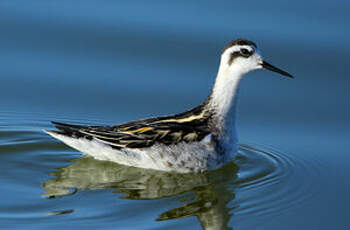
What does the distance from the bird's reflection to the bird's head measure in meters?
1.32

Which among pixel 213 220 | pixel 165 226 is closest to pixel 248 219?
pixel 213 220

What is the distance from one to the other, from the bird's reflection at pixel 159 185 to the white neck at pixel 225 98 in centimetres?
53

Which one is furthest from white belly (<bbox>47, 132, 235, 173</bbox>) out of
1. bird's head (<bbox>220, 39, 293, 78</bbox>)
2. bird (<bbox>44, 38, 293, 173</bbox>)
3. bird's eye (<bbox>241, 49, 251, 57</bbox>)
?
bird's eye (<bbox>241, 49, 251, 57</bbox>)

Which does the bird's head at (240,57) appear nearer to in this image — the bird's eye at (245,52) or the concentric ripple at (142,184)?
the bird's eye at (245,52)

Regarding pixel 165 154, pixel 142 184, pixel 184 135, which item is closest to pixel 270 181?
pixel 184 135

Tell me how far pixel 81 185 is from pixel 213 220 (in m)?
1.73

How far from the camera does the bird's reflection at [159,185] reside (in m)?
8.01

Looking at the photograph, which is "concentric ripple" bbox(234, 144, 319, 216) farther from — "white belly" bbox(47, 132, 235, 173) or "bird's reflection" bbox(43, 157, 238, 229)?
"white belly" bbox(47, 132, 235, 173)

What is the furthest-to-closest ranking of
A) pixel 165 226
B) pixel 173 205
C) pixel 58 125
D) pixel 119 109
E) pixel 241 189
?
pixel 119 109
pixel 58 125
pixel 241 189
pixel 173 205
pixel 165 226

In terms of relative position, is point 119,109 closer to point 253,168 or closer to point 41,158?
point 41,158

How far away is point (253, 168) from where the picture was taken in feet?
30.7

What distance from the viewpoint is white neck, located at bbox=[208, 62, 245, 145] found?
30.2ft

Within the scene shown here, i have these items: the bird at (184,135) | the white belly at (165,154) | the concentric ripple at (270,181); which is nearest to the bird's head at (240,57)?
the bird at (184,135)

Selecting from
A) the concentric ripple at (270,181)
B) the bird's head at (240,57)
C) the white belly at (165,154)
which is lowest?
the concentric ripple at (270,181)
